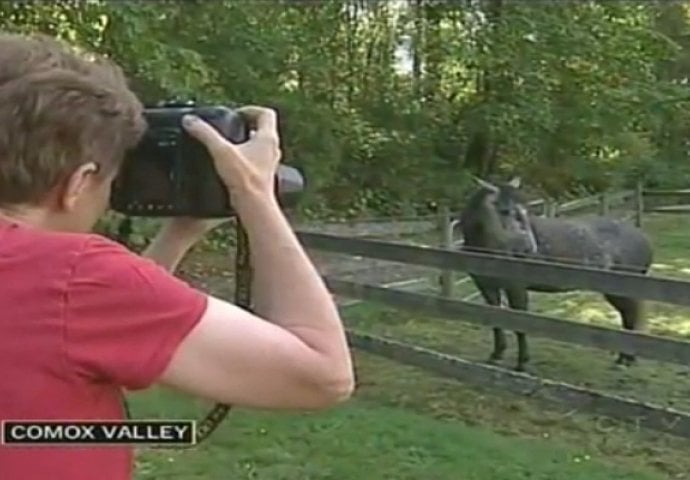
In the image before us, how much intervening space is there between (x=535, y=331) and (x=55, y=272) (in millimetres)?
4145

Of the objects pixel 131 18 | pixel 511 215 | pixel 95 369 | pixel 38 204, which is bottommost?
pixel 511 215

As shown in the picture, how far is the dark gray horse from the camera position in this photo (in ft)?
18.8

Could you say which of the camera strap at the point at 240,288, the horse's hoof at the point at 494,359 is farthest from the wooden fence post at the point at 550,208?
the camera strap at the point at 240,288

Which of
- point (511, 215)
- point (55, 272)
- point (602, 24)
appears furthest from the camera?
point (602, 24)

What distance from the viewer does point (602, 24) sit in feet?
21.7

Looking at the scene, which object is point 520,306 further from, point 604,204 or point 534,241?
point 604,204

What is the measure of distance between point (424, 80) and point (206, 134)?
6511 millimetres

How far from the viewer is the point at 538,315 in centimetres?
Answer: 489

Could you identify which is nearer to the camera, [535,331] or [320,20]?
[535,331]

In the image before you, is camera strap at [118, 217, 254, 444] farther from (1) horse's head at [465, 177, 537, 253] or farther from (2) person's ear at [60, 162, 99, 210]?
(1) horse's head at [465, 177, 537, 253]

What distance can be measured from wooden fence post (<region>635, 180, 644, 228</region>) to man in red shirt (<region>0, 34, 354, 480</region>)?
16.1 ft

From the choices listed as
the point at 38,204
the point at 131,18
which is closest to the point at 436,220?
the point at 131,18

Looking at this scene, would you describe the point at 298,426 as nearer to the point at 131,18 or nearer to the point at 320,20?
the point at 131,18

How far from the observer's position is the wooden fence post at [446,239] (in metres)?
6.44
